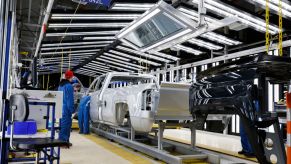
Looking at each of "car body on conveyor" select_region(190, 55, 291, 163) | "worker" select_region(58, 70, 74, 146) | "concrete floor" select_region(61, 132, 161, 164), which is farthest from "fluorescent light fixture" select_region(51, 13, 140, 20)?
"car body on conveyor" select_region(190, 55, 291, 163)

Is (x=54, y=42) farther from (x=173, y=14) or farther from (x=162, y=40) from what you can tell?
(x=173, y=14)

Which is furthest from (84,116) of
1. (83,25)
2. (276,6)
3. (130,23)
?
(276,6)

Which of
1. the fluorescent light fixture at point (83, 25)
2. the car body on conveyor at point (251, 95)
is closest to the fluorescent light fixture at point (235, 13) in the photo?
the fluorescent light fixture at point (83, 25)

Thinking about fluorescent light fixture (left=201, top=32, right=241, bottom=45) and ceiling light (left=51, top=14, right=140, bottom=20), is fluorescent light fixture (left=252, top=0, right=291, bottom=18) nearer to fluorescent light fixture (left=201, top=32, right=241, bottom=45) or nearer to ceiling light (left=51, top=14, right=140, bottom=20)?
fluorescent light fixture (left=201, top=32, right=241, bottom=45)

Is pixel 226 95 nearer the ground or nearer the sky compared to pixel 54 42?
nearer the ground

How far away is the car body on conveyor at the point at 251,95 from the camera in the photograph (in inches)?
85.9

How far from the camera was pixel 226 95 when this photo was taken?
2482mm

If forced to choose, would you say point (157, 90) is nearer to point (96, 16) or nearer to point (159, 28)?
point (159, 28)

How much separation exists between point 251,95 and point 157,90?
2.77 meters

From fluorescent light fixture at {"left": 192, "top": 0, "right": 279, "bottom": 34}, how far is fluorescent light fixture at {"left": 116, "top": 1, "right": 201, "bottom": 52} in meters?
1.70

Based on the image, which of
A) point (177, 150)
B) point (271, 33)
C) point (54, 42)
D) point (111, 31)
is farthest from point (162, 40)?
point (54, 42)

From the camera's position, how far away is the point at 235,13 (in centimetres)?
673

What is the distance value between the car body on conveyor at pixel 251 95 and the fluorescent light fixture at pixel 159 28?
82.6 inches

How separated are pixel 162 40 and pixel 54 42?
7219mm
